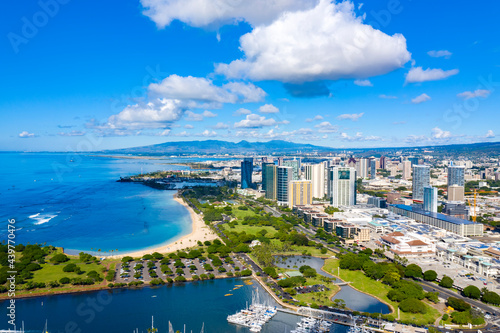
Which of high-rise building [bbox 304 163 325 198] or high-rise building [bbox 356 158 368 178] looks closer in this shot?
high-rise building [bbox 304 163 325 198]

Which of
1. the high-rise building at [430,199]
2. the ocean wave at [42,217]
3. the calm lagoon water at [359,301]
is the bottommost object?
the calm lagoon water at [359,301]

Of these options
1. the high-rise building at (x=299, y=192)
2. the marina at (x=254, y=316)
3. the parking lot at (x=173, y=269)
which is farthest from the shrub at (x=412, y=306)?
the high-rise building at (x=299, y=192)

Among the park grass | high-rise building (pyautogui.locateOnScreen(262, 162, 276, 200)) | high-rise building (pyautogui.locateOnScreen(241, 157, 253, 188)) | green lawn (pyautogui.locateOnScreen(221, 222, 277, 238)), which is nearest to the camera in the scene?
the park grass

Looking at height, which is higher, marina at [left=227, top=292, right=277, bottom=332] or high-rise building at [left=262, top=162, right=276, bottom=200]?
high-rise building at [left=262, top=162, right=276, bottom=200]

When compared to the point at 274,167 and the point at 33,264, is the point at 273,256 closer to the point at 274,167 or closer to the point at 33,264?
the point at 33,264

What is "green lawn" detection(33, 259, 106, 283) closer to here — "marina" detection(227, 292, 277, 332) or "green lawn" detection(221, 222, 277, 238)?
"marina" detection(227, 292, 277, 332)

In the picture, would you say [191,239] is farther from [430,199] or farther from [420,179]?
[420,179]

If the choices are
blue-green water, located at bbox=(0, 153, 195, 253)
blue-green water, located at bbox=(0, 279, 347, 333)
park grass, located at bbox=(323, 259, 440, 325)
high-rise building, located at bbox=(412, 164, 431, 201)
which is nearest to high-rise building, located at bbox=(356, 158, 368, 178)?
high-rise building, located at bbox=(412, 164, 431, 201)

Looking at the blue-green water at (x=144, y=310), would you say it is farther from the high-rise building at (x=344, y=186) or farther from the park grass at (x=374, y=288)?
the high-rise building at (x=344, y=186)
